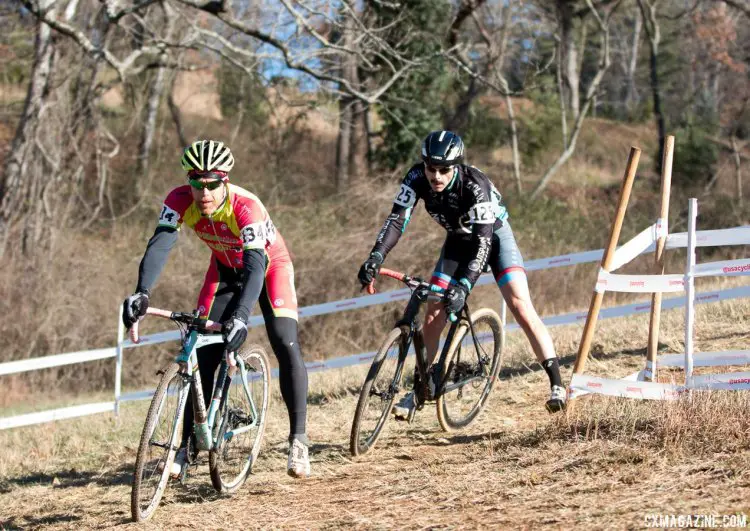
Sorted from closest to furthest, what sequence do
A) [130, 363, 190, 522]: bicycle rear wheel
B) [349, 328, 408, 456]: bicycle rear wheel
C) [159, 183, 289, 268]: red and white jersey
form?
[130, 363, 190, 522]: bicycle rear wheel
[159, 183, 289, 268]: red and white jersey
[349, 328, 408, 456]: bicycle rear wheel

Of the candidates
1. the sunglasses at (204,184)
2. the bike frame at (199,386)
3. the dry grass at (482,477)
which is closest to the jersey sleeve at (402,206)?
the sunglasses at (204,184)

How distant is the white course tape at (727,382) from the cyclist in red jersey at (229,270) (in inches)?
105

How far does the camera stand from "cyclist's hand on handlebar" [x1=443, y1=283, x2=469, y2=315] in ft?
21.4

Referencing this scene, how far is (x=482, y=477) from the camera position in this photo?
588cm

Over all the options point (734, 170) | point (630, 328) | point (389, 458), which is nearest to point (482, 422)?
point (389, 458)

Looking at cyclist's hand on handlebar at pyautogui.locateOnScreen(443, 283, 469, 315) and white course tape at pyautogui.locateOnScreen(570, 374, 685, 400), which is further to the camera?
cyclist's hand on handlebar at pyautogui.locateOnScreen(443, 283, 469, 315)

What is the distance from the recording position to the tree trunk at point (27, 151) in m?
20.5

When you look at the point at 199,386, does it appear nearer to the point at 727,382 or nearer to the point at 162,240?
the point at 162,240

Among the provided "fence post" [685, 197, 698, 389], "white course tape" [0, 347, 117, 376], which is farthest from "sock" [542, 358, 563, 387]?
"white course tape" [0, 347, 117, 376]

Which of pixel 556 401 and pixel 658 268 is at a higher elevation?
pixel 658 268

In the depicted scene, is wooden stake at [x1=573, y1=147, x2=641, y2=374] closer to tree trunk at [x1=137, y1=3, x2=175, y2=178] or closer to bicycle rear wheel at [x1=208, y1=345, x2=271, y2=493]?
bicycle rear wheel at [x1=208, y1=345, x2=271, y2=493]

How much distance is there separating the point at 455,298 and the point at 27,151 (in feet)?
55.2

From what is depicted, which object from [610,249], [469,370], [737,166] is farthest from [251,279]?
[737,166]

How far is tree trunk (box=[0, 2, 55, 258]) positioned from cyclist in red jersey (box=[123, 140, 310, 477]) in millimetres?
15590
